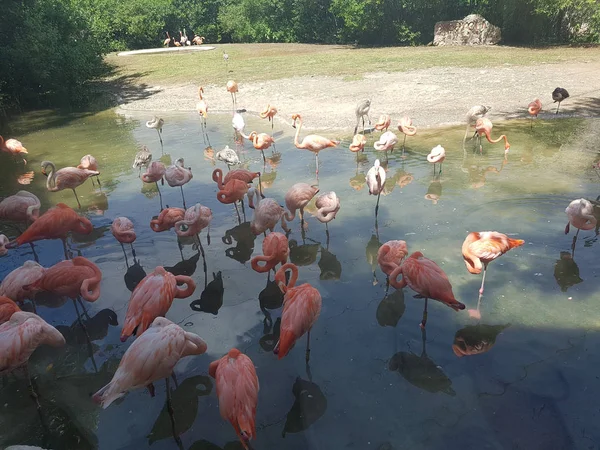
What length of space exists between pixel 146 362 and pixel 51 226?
2.88 metres

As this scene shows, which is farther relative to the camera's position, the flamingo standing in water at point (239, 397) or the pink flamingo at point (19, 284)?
the pink flamingo at point (19, 284)

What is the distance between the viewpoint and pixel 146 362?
3.07m

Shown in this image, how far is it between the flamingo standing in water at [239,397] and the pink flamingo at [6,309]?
2.01m

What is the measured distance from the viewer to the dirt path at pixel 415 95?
1085 cm

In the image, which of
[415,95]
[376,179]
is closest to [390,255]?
[376,179]

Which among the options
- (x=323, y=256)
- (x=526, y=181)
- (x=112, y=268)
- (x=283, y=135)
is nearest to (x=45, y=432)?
(x=112, y=268)

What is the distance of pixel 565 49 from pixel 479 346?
1892 cm

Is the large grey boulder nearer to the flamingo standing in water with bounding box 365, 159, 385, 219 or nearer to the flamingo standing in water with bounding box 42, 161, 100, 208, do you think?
the flamingo standing in water with bounding box 365, 159, 385, 219

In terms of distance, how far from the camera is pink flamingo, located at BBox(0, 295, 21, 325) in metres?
3.74

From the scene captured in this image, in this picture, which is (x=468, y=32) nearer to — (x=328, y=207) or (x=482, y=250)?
(x=328, y=207)

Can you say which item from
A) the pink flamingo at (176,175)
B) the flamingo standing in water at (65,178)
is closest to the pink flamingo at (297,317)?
the pink flamingo at (176,175)

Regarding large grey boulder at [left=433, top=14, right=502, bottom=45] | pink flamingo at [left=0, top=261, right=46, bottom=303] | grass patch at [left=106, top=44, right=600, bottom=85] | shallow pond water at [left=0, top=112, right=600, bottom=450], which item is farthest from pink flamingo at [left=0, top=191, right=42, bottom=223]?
large grey boulder at [left=433, top=14, right=502, bottom=45]

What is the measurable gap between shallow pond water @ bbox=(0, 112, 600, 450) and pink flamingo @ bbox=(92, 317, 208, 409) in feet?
1.45

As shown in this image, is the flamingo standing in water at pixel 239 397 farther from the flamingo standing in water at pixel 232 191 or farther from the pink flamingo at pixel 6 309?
the flamingo standing in water at pixel 232 191
